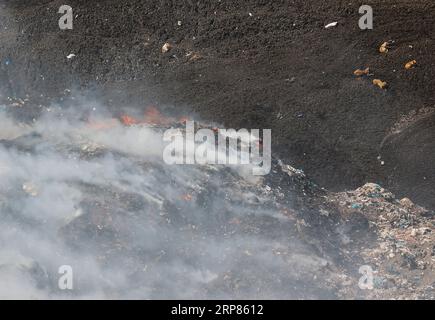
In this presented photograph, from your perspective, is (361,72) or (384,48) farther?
(384,48)

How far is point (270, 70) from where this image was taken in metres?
10.4

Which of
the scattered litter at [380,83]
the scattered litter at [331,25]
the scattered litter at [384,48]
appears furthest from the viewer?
the scattered litter at [331,25]

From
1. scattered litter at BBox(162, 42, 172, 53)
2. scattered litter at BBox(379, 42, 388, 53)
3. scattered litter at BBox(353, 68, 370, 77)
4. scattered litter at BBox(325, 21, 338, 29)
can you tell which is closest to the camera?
scattered litter at BBox(353, 68, 370, 77)

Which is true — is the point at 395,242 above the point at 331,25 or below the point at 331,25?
below

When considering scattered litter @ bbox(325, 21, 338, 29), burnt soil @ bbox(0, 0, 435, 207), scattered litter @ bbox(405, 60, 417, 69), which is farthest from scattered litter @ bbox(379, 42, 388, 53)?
scattered litter @ bbox(325, 21, 338, 29)

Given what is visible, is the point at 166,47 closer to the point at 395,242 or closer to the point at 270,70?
the point at 270,70

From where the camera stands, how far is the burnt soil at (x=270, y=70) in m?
9.55

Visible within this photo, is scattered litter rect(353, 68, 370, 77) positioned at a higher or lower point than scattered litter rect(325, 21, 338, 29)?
lower

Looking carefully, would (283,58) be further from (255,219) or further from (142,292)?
(142,292)

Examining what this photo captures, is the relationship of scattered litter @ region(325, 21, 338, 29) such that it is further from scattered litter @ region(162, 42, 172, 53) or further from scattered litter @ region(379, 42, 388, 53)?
scattered litter @ region(162, 42, 172, 53)

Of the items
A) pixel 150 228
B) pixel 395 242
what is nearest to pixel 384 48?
pixel 395 242

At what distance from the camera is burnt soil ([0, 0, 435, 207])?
9555mm

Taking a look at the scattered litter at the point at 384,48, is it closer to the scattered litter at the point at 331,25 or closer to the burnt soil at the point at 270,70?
the burnt soil at the point at 270,70

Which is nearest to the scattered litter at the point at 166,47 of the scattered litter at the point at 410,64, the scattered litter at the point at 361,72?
the scattered litter at the point at 361,72
